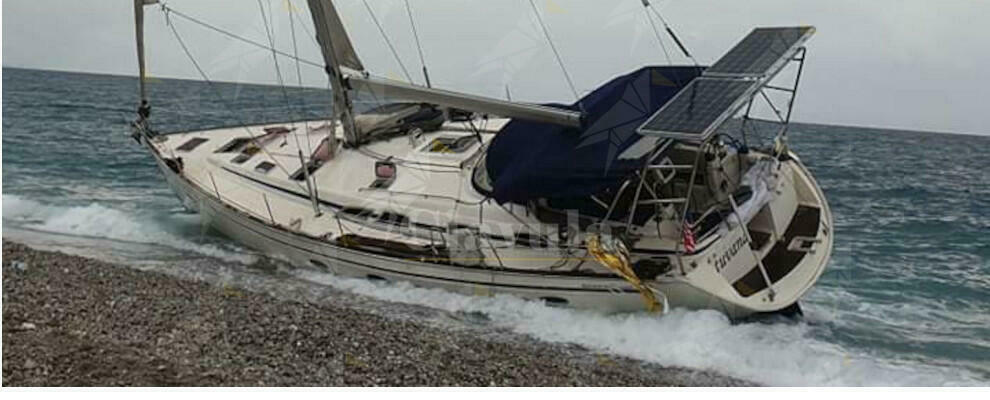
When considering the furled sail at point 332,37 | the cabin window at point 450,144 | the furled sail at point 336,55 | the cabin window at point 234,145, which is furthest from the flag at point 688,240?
the cabin window at point 234,145

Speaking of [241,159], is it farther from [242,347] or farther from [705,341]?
[705,341]

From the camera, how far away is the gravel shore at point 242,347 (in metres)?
6.64

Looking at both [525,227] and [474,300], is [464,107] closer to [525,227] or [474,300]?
[525,227]

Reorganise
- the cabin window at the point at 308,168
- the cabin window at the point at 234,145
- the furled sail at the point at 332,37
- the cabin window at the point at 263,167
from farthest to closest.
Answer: the cabin window at the point at 234,145 → the cabin window at the point at 263,167 → the cabin window at the point at 308,168 → the furled sail at the point at 332,37

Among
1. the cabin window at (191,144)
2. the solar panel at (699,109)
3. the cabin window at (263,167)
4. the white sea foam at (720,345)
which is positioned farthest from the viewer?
the cabin window at (191,144)

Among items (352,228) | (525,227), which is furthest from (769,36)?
(352,228)

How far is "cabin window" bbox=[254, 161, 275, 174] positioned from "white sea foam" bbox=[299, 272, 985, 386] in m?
4.78

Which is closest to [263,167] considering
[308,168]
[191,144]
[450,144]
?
[308,168]

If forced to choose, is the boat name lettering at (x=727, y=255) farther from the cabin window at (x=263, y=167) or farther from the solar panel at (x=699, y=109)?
the cabin window at (x=263, y=167)

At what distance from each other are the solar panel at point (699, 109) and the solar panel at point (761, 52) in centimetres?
26

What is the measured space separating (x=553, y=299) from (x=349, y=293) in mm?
2574

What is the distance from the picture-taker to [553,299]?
919 cm

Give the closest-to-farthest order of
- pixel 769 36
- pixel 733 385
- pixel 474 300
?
pixel 733 385 → pixel 769 36 → pixel 474 300

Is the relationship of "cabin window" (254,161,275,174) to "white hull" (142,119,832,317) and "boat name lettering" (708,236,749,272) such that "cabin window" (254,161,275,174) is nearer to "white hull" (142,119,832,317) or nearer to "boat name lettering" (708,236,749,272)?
"white hull" (142,119,832,317)
